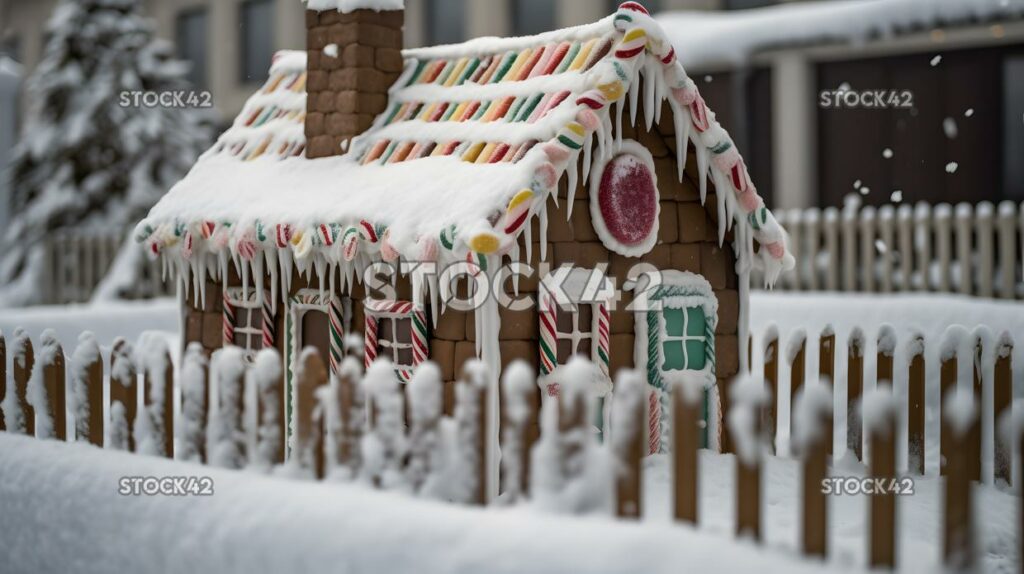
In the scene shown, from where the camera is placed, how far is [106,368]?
13203 millimetres

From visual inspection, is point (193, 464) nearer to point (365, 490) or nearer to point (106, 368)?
point (365, 490)

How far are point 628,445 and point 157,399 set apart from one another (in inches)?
106

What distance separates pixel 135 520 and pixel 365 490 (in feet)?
4.70

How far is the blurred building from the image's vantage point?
17.4m

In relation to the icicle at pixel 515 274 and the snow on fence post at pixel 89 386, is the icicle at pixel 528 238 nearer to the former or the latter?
the icicle at pixel 515 274

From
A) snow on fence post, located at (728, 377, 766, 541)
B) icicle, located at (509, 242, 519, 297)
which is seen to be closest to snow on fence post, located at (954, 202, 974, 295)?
icicle, located at (509, 242, 519, 297)

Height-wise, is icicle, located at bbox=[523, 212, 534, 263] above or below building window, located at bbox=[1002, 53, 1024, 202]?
below

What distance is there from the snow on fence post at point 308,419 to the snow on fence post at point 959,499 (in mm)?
2320

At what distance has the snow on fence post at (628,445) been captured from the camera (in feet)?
14.0

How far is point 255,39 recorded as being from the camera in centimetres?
2103

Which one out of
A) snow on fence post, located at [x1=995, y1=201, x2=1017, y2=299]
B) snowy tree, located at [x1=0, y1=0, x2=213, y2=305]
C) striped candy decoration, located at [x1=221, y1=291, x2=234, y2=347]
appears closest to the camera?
striped candy decoration, located at [x1=221, y1=291, x2=234, y2=347]

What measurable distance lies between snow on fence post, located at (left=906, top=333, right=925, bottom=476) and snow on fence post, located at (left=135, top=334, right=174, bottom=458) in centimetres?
474

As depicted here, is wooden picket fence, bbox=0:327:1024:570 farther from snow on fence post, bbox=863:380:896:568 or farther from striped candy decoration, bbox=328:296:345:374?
striped candy decoration, bbox=328:296:345:374

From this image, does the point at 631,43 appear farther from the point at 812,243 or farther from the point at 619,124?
the point at 812,243
